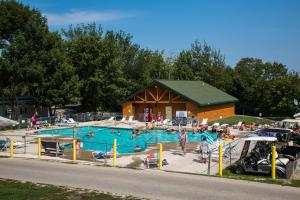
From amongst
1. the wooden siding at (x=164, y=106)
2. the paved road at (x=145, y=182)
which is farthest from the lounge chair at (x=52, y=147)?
the wooden siding at (x=164, y=106)

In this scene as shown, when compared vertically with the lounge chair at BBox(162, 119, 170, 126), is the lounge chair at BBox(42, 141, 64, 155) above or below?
below

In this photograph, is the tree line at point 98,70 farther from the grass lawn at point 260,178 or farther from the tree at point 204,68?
the grass lawn at point 260,178

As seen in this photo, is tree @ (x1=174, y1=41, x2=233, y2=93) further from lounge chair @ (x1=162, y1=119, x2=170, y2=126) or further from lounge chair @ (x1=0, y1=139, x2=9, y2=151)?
lounge chair @ (x1=0, y1=139, x2=9, y2=151)

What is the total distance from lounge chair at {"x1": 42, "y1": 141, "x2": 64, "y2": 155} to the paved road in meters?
3.40

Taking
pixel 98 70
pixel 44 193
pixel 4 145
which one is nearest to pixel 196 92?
pixel 98 70

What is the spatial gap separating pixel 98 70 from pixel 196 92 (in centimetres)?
1225

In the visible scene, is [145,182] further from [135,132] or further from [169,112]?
[169,112]

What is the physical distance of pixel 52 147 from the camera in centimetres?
2492

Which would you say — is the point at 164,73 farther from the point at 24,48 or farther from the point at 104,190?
the point at 104,190

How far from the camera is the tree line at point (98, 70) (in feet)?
148

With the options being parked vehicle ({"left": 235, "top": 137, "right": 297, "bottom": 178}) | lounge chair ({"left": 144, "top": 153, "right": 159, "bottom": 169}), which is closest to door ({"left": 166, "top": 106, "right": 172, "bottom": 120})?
lounge chair ({"left": 144, "top": 153, "right": 159, "bottom": 169})

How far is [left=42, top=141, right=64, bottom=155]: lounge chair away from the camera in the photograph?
971 inches

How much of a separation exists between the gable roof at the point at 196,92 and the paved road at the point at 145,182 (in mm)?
25044

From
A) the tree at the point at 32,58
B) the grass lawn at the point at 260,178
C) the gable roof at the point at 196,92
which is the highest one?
the tree at the point at 32,58
